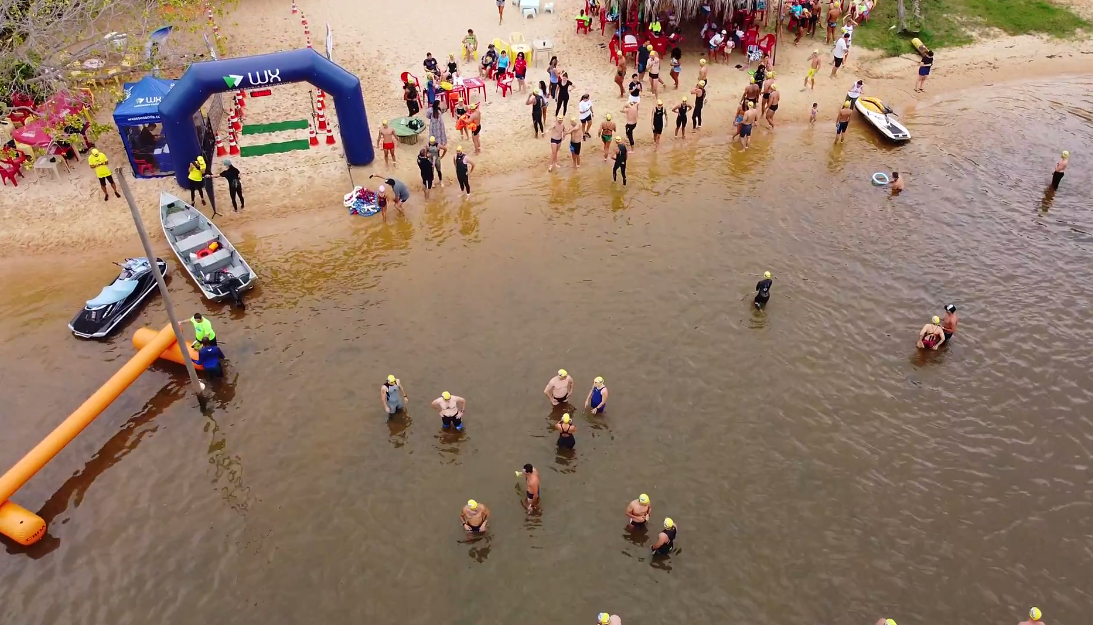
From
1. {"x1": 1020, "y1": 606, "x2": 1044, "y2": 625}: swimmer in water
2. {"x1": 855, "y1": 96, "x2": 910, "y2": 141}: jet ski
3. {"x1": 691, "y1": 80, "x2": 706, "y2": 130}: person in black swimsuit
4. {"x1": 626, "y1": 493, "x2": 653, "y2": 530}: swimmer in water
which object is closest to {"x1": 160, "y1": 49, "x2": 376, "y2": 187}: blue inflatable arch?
{"x1": 691, "y1": 80, "x2": 706, "y2": 130}: person in black swimsuit

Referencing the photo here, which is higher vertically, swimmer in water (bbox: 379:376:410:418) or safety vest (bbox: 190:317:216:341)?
safety vest (bbox: 190:317:216:341)

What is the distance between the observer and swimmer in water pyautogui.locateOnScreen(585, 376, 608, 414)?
14.2 m

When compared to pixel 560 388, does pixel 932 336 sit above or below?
above

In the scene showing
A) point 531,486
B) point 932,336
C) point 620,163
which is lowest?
point 531,486

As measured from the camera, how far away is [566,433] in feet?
44.5

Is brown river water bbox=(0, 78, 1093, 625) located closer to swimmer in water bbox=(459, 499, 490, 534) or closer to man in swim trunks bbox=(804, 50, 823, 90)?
swimmer in water bbox=(459, 499, 490, 534)

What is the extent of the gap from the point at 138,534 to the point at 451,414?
591cm

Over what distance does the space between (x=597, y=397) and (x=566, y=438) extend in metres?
1.13

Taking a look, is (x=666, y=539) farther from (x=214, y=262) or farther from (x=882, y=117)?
(x=882, y=117)

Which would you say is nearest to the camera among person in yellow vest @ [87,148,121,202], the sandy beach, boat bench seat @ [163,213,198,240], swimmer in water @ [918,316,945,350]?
swimmer in water @ [918,316,945,350]

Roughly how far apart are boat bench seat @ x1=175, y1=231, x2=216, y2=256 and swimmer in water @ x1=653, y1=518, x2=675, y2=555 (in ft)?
43.5

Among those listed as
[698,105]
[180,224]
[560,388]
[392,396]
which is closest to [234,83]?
[180,224]

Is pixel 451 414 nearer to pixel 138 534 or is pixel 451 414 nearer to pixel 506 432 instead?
pixel 506 432

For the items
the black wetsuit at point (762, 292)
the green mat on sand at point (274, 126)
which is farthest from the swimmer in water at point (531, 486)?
the green mat on sand at point (274, 126)
